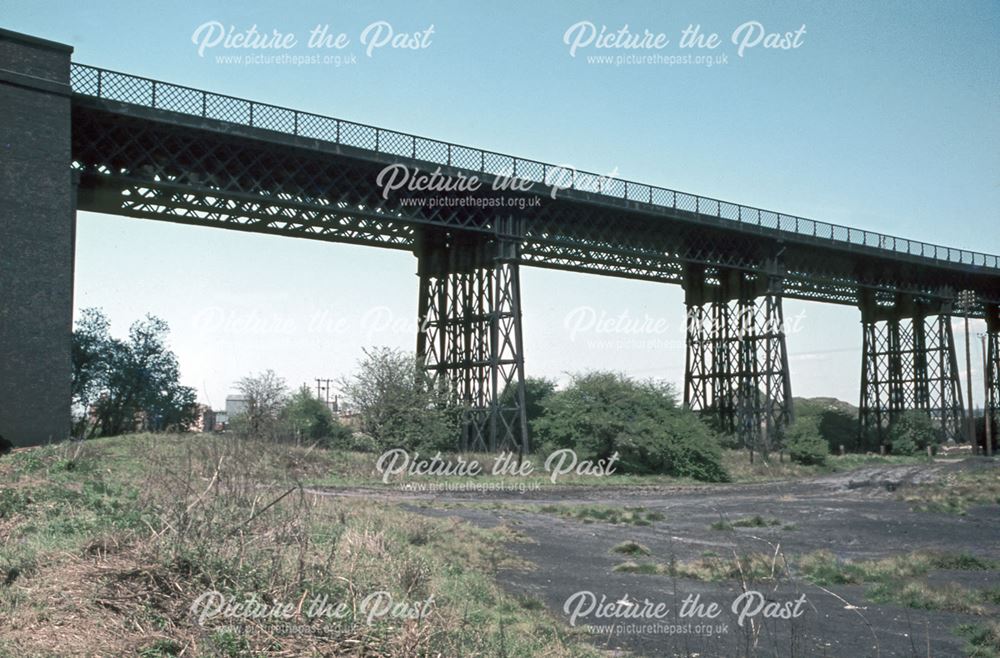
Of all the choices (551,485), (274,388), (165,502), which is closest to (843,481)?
(551,485)

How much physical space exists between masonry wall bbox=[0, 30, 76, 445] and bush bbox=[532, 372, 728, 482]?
18.8 m

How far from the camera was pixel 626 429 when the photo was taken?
114ft

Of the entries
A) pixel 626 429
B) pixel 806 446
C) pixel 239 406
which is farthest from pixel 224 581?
pixel 806 446

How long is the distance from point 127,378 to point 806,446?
37.4 metres

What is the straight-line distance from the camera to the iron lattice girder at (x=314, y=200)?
2730cm

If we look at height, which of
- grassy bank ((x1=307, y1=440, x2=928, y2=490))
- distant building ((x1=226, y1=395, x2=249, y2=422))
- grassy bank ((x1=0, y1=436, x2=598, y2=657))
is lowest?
grassy bank ((x1=307, y1=440, x2=928, y2=490))

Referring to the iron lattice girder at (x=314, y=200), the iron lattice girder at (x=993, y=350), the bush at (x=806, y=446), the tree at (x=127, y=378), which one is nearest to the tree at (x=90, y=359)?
the tree at (x=127, y=378)

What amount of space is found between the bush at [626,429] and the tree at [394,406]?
236 inches

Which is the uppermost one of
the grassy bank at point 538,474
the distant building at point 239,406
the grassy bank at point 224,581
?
the distant building at point 239,406

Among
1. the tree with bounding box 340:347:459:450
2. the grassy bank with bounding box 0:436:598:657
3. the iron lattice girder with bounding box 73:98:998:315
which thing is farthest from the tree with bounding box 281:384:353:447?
the grassy bank with bounding box 0:436:598:657

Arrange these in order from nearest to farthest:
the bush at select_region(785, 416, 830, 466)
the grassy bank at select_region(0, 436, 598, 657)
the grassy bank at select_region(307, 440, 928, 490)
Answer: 1. the grassy bank at select_region(0, 436, 598, 657)
2. the grassy bank at select_region(307, 440, 928, 490)
3. the bush at select_region(785, 416, 830, 466)

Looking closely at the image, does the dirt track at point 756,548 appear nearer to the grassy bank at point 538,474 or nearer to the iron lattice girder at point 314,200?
the grassy bank at point 538,474

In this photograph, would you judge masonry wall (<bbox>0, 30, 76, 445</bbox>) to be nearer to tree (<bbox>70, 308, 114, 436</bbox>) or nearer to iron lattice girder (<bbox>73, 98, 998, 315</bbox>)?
iron lattice girder (<bbox>73, 98, 998, 315</bbox>)

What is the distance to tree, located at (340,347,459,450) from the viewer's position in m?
30.8
